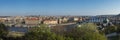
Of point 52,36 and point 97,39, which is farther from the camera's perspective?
point 97,39

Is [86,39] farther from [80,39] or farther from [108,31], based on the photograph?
[108,31]

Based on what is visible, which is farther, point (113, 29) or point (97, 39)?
point (113, 29)

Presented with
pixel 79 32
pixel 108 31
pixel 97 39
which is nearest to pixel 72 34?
pixel 79 32

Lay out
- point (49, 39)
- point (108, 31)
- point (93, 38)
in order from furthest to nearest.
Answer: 1. point (108, 31)
2. point (93, 38)
3. point (49, 39)

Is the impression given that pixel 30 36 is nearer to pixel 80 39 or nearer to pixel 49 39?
pixel 49 39

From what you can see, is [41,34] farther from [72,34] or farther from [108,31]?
[108,31]

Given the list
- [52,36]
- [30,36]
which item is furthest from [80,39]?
[30,36]

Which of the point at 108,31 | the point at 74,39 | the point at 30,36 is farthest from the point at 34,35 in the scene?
the point at 108,31

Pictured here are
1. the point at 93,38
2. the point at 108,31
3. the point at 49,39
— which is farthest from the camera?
the point at 108,31
